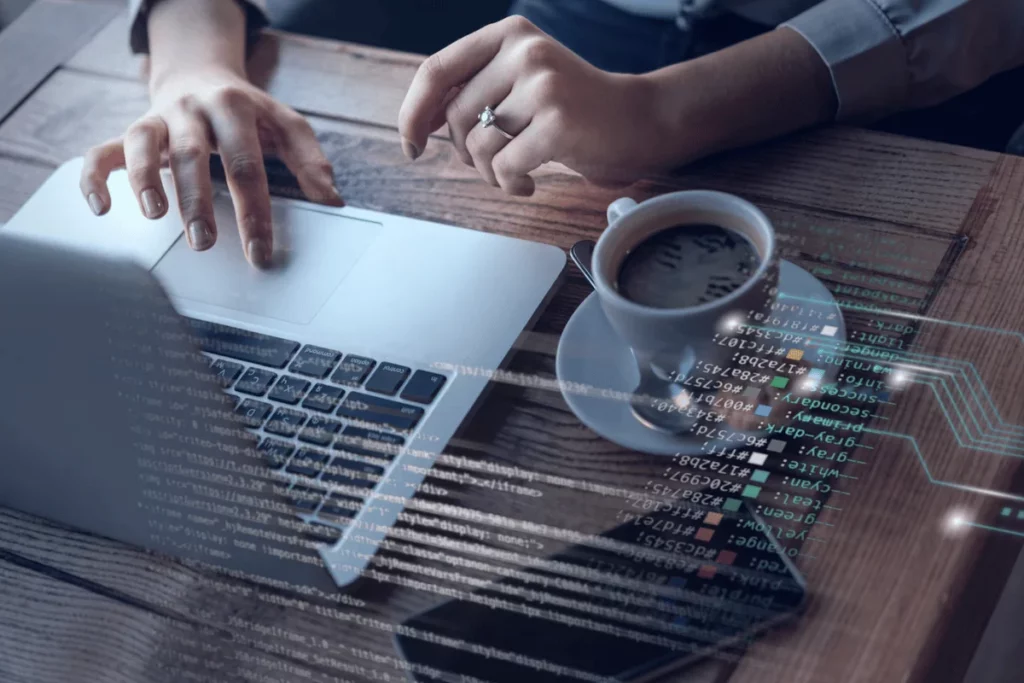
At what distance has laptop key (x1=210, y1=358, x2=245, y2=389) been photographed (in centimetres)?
39

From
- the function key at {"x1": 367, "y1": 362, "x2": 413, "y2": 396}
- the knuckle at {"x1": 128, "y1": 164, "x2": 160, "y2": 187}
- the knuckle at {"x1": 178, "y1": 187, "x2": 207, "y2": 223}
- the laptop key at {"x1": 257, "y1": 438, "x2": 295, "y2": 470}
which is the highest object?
the knuckle at {"x1": 128, "y1": 164, "x2": 160, "y2": 187}

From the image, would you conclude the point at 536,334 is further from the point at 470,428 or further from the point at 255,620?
the point at 255,620

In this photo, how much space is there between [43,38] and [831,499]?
0.61 m

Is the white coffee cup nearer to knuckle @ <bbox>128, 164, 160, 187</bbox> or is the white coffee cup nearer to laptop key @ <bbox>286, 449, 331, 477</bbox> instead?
laptop key @ <bbox>286, 449, 331, 477</bbox>

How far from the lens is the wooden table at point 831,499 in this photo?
0.93 ft

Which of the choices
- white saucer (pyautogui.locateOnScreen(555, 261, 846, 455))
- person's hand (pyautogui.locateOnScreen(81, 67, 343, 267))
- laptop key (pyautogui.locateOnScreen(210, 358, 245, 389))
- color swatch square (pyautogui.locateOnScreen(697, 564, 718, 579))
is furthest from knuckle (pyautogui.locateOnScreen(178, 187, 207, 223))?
color swatch square (pyautogui.locateOnScreen(697, 564, 718, 579))

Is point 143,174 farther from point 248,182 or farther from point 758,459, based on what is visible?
point 758,459

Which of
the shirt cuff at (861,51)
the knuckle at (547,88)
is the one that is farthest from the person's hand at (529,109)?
the shirt cuff at (861,51)

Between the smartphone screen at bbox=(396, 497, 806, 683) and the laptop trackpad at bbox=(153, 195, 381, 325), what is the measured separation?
0.19 meters

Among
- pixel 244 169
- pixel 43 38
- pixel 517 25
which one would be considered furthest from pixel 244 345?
pixel 43 38

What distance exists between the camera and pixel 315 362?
1.27ft

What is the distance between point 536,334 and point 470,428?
58 mm

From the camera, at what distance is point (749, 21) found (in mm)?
527

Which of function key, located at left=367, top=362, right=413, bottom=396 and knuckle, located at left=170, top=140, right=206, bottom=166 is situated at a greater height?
knuckle, located at left=170, top=140, right=206, bottom=166
